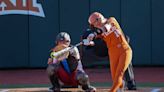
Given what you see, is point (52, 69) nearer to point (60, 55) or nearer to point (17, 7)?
point (60, 55)

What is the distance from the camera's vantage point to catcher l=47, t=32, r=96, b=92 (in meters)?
→ 10.5

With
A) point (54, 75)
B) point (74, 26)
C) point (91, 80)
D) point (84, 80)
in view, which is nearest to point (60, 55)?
point (54, 75)

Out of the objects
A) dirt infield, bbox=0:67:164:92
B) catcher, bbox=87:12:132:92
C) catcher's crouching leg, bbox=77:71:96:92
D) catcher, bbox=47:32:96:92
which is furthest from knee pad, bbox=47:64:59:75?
catcher, bbox=87:12:132:92

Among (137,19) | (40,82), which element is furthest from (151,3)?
(40,82)

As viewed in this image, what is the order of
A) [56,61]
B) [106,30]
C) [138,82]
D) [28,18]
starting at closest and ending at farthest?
[106,30], [56,61], [138,82], [28,18]

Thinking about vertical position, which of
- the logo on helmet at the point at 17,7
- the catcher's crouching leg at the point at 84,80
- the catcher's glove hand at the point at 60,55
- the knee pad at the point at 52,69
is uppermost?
the logo on helmet at the point at 17,7

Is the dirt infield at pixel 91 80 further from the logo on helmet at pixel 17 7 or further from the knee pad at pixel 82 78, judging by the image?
the logo on helmet at pixel 17 7

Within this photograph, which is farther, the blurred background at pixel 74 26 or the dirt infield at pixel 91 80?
the blurred background at pixel 74 26

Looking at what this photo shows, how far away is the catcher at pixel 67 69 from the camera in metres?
10.5

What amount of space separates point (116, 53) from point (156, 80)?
4.56 m


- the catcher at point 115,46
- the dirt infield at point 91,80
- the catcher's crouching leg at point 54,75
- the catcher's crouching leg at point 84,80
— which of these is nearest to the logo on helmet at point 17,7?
the dirt infield at point 91,80

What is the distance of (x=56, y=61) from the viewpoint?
10414mm

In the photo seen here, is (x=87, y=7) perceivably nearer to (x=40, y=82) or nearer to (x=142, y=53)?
(x=142, y=53)

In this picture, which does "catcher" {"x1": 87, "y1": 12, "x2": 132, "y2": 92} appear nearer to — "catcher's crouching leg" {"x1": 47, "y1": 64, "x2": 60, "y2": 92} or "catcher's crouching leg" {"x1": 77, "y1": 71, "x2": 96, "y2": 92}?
"catcher's crouching leg" {"x1": 77, "y1": 71, "x2": 96, "y2": 92}
